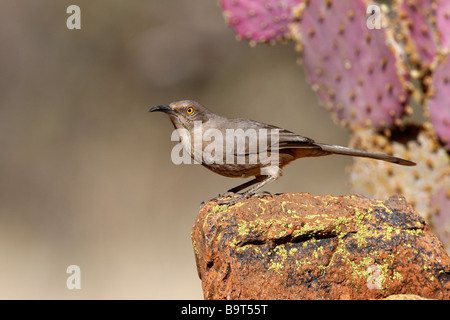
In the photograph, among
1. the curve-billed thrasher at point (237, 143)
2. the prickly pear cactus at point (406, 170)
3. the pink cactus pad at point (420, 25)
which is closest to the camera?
the curve-billed thrasher at point (237, 143)

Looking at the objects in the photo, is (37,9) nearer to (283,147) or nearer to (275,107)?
(275,107)

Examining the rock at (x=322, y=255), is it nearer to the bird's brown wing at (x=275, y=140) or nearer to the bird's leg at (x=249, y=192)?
the bird's leg at (x=249, y=192)

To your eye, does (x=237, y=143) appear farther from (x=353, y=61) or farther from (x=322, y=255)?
(x=353, y=61)

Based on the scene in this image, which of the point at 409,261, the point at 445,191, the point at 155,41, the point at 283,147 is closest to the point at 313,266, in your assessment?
the point at 409,261

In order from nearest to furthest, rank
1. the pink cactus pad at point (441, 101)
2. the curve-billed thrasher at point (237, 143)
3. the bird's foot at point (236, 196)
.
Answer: the bird's foot at point (236, 196), the curve-billed thrasher at point (237, 143), the pink cactus pad at point (441, 101)

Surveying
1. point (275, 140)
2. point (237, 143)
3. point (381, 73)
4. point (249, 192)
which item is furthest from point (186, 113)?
point (381, 73)

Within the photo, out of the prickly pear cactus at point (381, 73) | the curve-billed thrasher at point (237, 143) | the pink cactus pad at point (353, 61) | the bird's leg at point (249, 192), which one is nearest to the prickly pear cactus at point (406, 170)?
the prickly pear cactus at point (381, 73)
